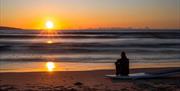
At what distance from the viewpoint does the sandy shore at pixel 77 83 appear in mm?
14141

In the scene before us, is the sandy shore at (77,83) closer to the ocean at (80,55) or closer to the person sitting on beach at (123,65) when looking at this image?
the person sitting on beach at (123,65)

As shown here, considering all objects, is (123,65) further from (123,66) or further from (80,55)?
(80,55)

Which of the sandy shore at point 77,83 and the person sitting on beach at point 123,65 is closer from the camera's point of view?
the sandy shore at point 77,83

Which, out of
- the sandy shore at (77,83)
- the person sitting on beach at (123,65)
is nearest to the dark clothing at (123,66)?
the person sitting on beach at (123,65)

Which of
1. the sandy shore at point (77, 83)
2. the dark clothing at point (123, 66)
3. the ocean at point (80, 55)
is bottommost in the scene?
the sandy shore at point (77, 83)

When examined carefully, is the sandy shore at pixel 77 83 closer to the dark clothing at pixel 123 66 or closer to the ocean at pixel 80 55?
the dark clothing at pixel 123 66

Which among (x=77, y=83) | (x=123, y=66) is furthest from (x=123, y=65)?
(x=77, y=83)

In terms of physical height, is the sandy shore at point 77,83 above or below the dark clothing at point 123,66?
below

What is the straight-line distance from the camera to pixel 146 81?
15977 mm

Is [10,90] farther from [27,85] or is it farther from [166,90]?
[166,90]

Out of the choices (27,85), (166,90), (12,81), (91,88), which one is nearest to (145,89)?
(166,90)

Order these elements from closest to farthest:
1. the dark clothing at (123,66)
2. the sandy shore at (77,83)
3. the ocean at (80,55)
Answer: the sandy shore at (77,83), the dark clothing at (123,66), the ocean at (80,55)

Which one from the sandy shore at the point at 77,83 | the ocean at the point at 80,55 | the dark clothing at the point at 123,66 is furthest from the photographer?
the ocean at the point at 80,55

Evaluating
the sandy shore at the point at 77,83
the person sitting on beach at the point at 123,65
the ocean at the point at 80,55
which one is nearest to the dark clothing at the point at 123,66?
the person sitting on beach at the point at 123,65
